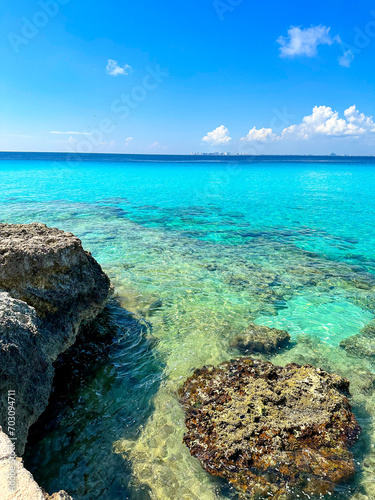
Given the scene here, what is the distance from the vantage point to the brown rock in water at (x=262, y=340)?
6.86 m

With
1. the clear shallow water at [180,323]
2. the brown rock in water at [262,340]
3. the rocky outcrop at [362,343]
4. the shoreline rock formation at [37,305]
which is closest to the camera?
the shoreline rock formation at [37,305]

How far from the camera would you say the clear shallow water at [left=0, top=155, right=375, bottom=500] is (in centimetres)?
420

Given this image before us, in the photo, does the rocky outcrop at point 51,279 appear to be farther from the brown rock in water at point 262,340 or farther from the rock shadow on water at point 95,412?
the brown rock in water at point 262,340

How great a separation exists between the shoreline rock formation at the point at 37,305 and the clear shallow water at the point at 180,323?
915 millimetres

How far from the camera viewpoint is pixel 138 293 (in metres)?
9.33

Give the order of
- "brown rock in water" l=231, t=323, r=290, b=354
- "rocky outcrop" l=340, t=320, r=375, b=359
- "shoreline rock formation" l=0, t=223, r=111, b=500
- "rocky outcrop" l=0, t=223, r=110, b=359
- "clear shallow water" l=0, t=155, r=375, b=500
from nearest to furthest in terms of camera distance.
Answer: "shoreline rock formation" l=0, t=223, r=111, b=500, "clear shallow water" l=0, t=155, r=375, b=500, "rocky outcrop" l=0, t=223, r=110, b=359, "brown rock in water" l=231, t=323, r=290, b=354, "rocky outcrop" l=340, t=320, r=375, b=359

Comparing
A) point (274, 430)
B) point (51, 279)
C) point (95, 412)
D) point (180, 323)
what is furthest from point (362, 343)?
point (51, 279)

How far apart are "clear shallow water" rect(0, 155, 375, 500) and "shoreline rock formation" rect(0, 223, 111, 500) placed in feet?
3.00

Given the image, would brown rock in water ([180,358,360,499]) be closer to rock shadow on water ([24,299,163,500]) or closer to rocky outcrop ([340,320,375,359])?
rock shadow on water ([24,299,163,500])

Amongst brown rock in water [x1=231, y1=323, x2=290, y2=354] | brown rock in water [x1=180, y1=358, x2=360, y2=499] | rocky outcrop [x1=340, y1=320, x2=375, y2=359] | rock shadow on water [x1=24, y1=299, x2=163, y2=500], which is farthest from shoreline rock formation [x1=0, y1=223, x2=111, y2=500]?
rocky outcrop [x1=340, y1=320, x2=375, y2=359]

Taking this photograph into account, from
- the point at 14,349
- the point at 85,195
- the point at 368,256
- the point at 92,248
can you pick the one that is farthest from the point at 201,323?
the point at 85,195

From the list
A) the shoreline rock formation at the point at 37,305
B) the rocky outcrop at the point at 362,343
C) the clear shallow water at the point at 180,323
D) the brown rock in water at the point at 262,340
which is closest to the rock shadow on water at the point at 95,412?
the clear shallow water at the point at 180,323

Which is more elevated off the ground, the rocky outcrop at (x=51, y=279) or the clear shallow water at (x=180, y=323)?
the rocky outcrop at (x=51, y=279)

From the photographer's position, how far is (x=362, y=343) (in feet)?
24.0
